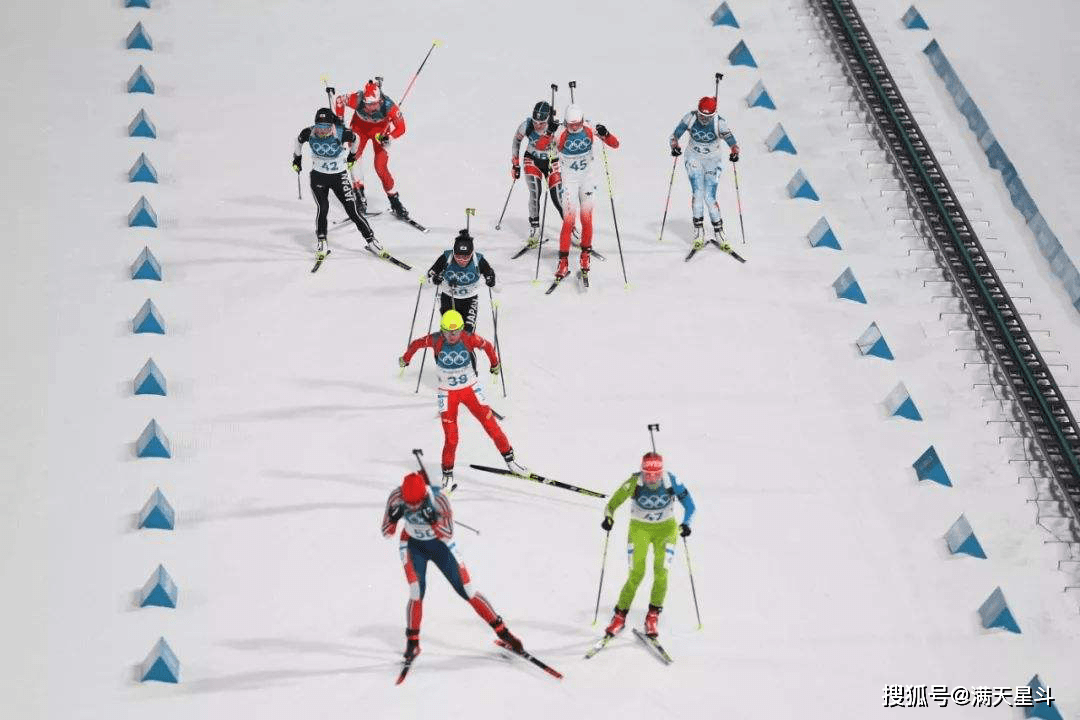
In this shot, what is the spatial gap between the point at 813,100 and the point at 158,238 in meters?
9.33

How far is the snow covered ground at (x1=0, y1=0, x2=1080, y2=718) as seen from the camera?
16.9 m

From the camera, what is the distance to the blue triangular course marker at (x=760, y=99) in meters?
25.5

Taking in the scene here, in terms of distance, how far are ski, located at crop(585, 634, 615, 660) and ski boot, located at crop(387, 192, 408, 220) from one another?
726cm

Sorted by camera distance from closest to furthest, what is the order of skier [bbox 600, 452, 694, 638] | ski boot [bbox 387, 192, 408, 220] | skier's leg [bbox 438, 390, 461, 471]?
skier [bbox 600, 452, 694, 638] → skier's leg [bbox 438, 390, 461, 471] → ski boot [bbox 387, 192, 408, 220]

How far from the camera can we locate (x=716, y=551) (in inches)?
713

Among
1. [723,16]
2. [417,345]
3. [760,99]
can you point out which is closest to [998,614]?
[417,345]

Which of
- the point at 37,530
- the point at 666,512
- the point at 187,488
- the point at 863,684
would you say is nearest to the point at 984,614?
the point at 863,684

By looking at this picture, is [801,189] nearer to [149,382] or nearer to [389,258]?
[389,258]

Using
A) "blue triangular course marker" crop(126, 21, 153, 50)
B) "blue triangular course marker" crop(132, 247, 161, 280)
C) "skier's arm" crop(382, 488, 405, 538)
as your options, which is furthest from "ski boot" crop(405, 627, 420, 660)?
→ "blue triangular course marker" crop(126, 21, 153, 50)

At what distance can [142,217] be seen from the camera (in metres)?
22.3

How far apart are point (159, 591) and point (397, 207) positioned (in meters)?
6.95

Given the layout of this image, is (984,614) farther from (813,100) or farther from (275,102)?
(275,102)

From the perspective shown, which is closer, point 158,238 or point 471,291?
point 471,291

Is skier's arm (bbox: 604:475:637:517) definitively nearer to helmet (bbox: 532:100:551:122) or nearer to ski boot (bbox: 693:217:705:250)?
helmet (bbox: 532:100:551:122)
